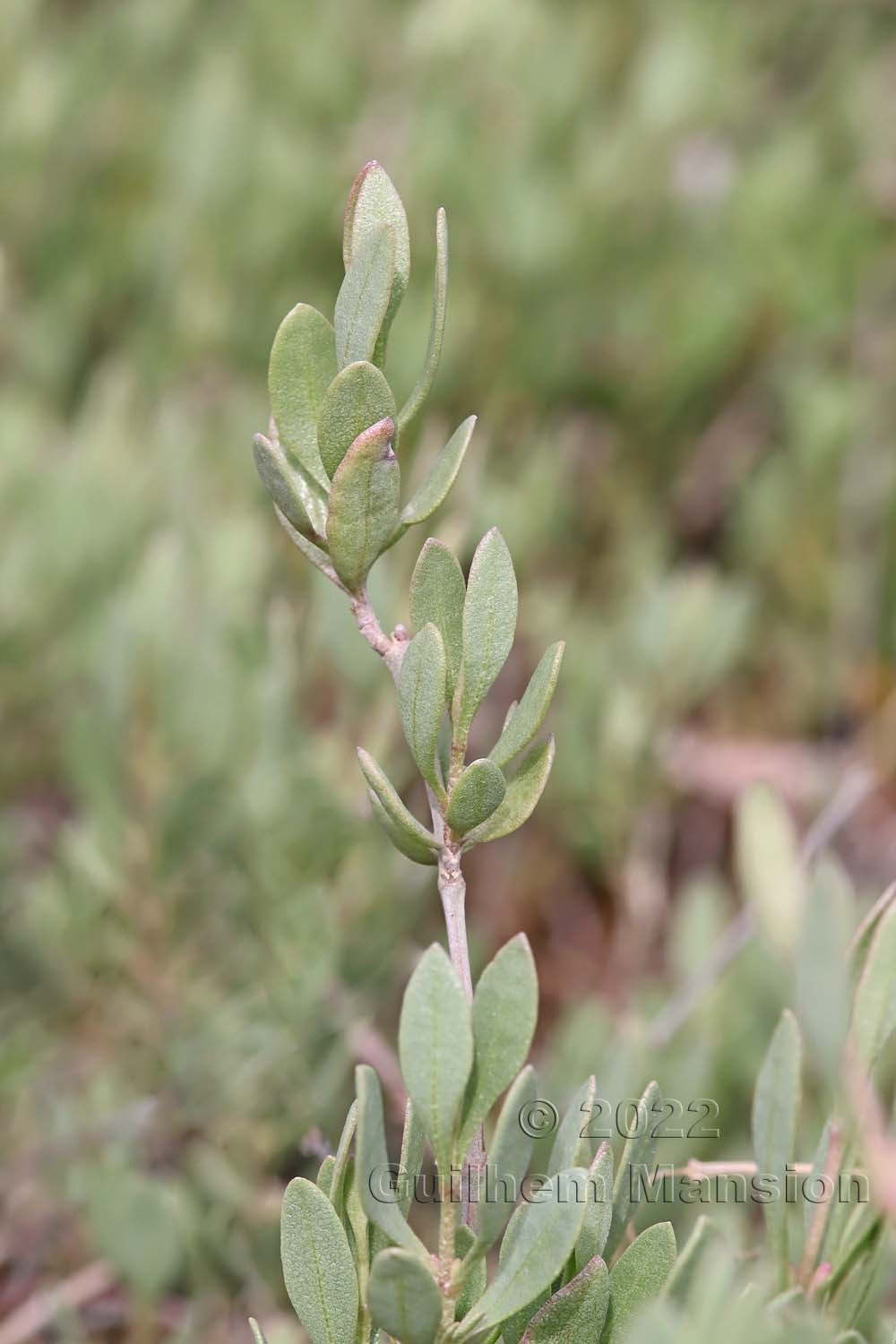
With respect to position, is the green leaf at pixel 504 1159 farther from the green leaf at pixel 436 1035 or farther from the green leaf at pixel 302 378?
the green leaf at pixel 302 378

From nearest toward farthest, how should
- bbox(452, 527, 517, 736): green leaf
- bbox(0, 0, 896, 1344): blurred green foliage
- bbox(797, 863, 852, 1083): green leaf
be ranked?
bbox(797, 863, 852, 1083): green leaf < bbox(452, 527, 517, 736): green leaf < bbox(0, 0, 896, 1344): blurred green foliage

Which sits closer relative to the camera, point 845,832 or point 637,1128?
point 637,1128

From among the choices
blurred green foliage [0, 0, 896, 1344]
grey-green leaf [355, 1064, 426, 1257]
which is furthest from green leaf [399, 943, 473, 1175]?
blurred green foliage [0, 0, 896, 1344]

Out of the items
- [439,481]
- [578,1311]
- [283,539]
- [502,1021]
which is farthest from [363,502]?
[283,539]

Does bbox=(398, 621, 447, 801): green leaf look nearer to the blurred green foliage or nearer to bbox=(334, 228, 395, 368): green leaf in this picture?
bbox=(334, 228, 395, 368): green leaf

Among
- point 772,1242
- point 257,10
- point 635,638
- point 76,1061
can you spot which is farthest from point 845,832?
point 257,10

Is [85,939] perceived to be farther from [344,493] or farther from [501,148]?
[501,148]

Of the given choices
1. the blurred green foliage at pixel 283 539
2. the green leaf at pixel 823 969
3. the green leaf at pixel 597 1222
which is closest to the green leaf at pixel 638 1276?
the green leaf at pixel 597 1222
